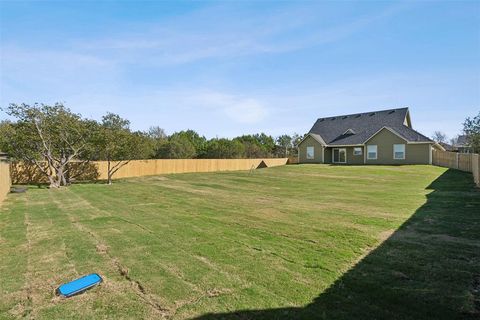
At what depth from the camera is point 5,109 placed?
61.3 ft

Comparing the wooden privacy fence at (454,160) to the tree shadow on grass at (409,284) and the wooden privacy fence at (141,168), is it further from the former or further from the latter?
the wooden privacy fence at (141,168)

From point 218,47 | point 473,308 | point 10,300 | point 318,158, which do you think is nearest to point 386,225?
point 473,308

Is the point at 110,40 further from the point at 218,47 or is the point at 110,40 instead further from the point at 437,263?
the point at 437,263

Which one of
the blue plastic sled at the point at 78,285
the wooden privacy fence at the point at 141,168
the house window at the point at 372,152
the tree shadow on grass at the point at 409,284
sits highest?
the house window at the point at 372,152

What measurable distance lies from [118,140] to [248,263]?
65.1 feet

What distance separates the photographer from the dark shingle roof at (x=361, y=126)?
33.2m

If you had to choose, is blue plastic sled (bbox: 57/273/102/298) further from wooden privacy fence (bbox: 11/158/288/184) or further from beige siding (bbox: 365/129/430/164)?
beige siding (bbox: 365/129/430/164)

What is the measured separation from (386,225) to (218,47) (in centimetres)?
1218

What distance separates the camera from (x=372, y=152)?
3372 cm

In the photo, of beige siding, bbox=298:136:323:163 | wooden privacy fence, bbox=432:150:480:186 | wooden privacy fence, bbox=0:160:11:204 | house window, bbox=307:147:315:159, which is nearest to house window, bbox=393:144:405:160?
wooden privacy fence, bbox=432:150:480:186

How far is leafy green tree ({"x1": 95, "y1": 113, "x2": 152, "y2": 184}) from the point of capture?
73.5 feet

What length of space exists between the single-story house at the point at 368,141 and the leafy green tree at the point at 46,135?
2517 centimetres

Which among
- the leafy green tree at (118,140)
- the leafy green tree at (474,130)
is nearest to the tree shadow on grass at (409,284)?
the leafy green tree at (474,130)

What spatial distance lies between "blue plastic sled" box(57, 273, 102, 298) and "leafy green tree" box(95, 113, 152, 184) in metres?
19.0
